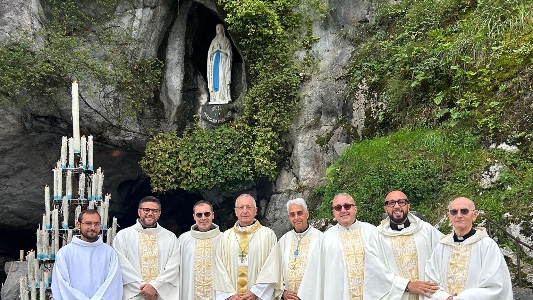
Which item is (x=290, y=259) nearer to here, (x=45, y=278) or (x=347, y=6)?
(x=45, y=278)

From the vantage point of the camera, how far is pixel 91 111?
46.2ft

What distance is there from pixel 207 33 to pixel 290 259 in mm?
8714

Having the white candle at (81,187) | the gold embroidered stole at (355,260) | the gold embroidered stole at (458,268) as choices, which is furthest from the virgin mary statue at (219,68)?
the gold embroidered stole at (458,268)

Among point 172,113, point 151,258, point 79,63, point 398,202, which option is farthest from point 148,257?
point 172,113

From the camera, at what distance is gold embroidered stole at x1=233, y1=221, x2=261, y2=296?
7.68 metres

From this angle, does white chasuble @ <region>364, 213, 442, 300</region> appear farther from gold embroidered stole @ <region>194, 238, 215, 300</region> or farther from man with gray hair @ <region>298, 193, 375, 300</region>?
gold embroidered stole @ <region>194, 238, 215, 300</region>

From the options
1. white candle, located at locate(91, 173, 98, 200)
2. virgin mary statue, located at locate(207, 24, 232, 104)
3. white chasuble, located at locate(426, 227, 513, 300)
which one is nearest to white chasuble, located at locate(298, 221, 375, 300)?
white chasuble, located at locate(426, 227, 513, 300)

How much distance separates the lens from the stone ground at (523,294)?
25.0 ft

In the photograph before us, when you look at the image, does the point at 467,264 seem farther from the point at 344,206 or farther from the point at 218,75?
the point at 218,75

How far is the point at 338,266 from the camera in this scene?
292 inches

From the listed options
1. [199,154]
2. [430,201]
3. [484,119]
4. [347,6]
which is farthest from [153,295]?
[347,6]

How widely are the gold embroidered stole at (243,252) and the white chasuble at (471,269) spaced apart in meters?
2.02

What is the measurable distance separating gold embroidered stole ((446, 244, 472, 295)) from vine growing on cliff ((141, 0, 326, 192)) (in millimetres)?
7054

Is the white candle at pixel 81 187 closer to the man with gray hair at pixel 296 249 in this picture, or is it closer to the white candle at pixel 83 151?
the white candle at pixel 83 151
